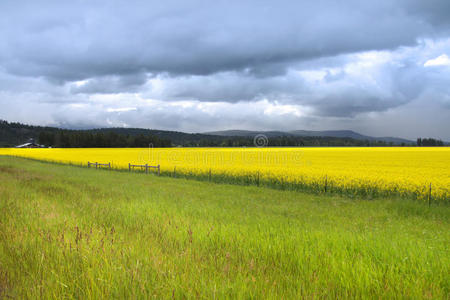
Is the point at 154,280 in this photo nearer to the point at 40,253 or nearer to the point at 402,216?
the point at 40,253

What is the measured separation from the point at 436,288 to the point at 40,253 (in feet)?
15.9

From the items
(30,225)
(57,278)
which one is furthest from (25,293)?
(30,225)

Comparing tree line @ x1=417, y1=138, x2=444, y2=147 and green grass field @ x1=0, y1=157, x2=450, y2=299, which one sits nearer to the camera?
green grass field @ x1=0, y1=157, x2=450, y2=299

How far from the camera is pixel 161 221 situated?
5355mm

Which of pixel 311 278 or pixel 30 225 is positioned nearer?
pixel 311 278

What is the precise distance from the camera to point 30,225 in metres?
4.36

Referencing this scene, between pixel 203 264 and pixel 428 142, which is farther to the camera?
pixel 428 142

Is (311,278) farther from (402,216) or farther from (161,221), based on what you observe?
(402,216)

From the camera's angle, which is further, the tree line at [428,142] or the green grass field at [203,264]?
the tree line at [428,142]

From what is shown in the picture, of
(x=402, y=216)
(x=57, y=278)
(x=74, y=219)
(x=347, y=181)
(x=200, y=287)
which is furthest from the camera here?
(x=347, y=181)

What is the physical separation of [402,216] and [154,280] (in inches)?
438

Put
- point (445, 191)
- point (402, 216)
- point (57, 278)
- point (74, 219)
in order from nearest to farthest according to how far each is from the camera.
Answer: point (57, 278) → point (74, 219) → point (402, 216) → point (445, 191)

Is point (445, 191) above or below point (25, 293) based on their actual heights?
below

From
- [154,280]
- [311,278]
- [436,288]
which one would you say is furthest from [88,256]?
[436,288]
